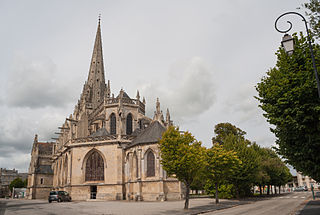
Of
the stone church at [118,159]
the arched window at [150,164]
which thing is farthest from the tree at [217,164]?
the arched window at [150,164]

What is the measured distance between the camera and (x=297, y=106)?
10.3 m

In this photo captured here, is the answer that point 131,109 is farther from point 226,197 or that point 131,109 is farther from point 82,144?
point 226,197

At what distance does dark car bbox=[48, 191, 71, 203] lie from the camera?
98.2 feet

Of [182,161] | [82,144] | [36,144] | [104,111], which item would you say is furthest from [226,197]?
[36,144]

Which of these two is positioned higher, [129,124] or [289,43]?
[129,124]

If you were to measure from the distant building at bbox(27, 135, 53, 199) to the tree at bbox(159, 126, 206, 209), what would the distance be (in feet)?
149

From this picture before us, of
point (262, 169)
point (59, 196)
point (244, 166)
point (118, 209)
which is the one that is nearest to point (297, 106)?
point (118, 209)

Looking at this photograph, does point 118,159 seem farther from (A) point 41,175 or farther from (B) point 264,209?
(A) point 41,175

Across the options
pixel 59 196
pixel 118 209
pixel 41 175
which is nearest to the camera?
pixel 118 209

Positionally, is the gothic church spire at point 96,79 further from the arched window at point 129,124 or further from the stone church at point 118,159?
the arched window at point 129,124

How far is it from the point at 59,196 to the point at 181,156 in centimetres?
2005

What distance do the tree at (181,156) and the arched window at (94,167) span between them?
62.4ft

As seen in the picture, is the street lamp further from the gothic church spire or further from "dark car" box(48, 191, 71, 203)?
the gothic church spire

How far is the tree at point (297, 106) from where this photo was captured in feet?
33.0
